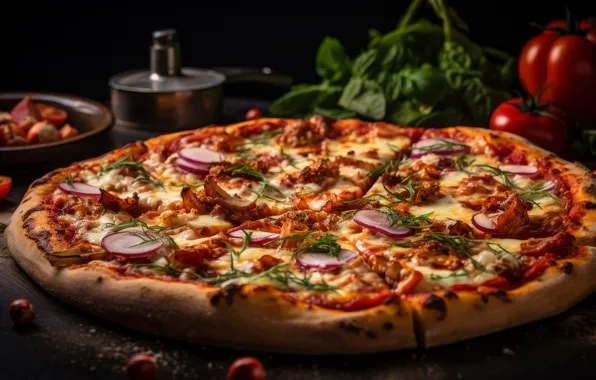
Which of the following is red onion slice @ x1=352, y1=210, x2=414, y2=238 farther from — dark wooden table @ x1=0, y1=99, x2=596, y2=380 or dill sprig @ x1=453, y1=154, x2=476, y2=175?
dill sprig @ x1=453, y1=154, x2=476, y2=175

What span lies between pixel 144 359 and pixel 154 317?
274 millimetres

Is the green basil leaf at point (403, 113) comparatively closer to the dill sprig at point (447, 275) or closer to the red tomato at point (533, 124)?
the red tomato at point (533, 124)

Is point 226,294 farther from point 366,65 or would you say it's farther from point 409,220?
point 366,65

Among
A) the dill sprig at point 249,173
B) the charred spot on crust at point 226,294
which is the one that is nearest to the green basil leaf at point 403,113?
the dill sprig at point 249,173

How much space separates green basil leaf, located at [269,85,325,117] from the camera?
5.86 m

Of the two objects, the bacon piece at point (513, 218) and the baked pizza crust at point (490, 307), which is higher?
the bacon piece at point (513, 218)

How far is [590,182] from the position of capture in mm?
3889

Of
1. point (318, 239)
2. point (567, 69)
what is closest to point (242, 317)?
point (318, 239)

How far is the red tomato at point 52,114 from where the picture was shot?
5293 mm

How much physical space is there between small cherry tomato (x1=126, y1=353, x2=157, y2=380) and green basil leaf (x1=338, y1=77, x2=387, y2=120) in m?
3.03

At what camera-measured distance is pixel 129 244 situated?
3.27 m

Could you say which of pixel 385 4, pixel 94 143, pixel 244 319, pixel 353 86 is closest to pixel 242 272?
pixel 244 319

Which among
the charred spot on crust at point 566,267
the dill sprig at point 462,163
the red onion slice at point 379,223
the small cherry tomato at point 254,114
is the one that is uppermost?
the charred spot on crust at point 566,267

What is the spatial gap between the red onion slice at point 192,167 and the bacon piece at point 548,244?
1.69 meters
